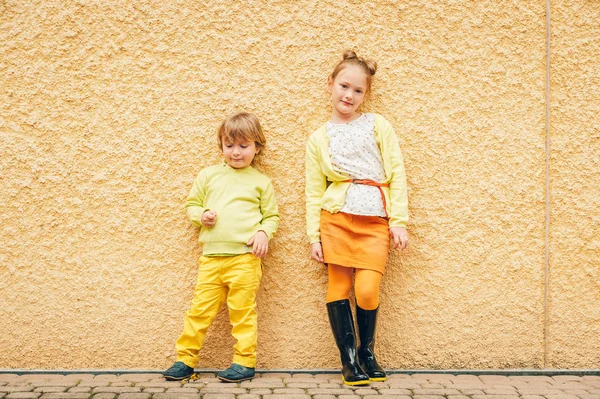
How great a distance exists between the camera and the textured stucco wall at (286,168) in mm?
2803

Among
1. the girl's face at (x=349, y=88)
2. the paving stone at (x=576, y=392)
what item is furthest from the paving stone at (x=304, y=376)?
the girl's face at (x=349, y=88)

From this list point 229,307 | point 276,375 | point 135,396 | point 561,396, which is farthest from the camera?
point 276,375

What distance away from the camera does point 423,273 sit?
287cm

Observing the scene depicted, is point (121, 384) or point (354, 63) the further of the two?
point (354, 63)

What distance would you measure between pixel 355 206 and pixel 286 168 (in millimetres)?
482

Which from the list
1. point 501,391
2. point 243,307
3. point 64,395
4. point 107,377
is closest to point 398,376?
point 501,391

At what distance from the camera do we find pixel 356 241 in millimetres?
2635

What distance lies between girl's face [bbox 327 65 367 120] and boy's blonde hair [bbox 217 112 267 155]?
45cm

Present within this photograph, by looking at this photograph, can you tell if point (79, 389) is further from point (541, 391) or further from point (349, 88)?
point (541, 391)

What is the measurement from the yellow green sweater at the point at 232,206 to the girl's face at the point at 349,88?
566 millimetres

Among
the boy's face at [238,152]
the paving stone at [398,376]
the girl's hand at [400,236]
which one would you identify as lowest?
the paving stone at [398,376]

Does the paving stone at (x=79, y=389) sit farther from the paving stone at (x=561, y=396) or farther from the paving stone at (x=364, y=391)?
the paving stone at (x=561, y=396)

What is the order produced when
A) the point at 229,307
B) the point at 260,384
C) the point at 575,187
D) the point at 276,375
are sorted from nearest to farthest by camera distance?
the point at 260,384 → the point at 229,307 → the point at 276,375 → the point at 575,187

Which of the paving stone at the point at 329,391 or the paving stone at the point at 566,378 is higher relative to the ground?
the paving stone at the point at 329,391
